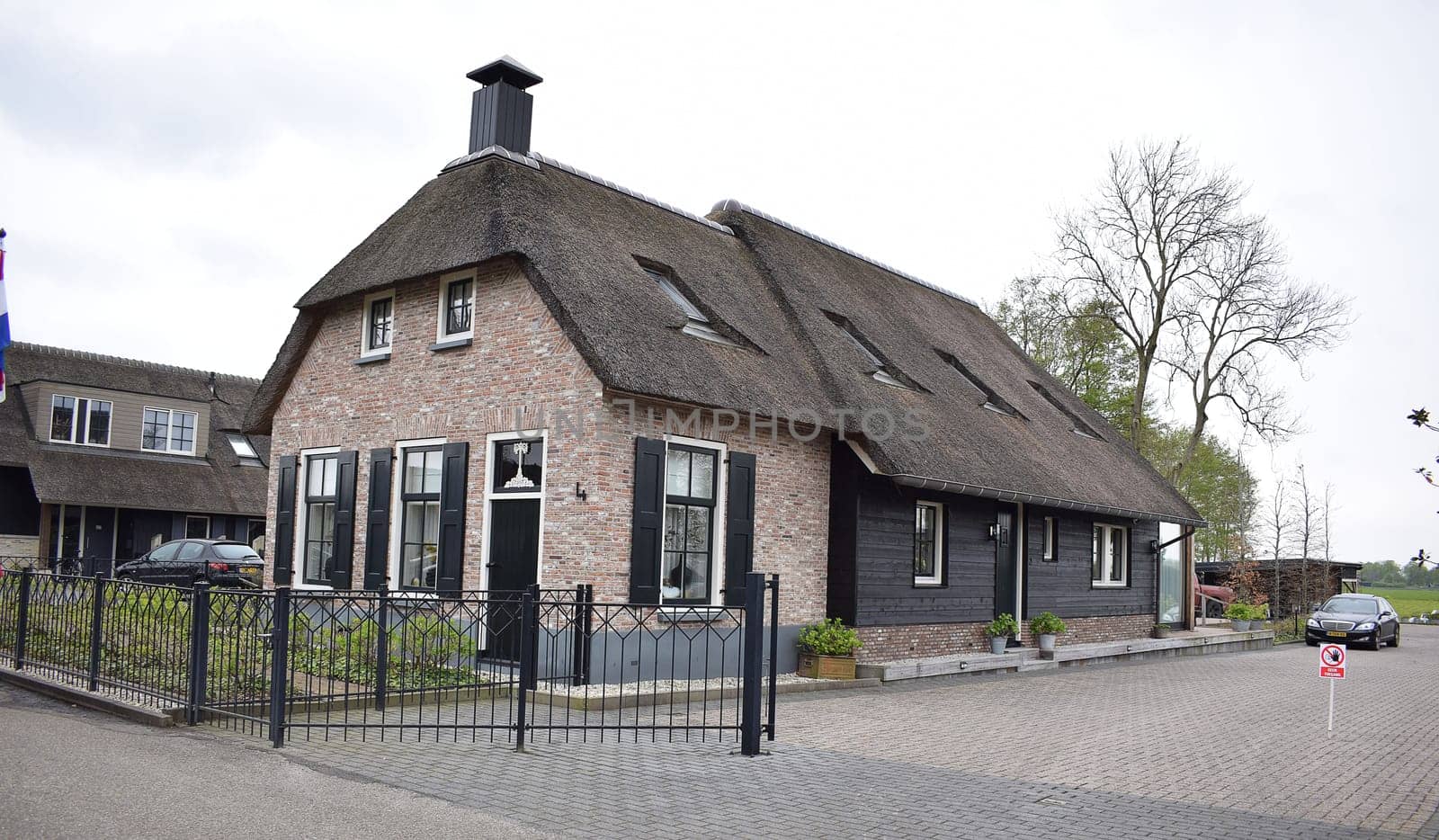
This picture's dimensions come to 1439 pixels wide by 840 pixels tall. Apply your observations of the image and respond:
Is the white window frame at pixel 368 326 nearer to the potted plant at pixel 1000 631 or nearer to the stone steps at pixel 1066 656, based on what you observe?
the stone steps at pixel 1066 656

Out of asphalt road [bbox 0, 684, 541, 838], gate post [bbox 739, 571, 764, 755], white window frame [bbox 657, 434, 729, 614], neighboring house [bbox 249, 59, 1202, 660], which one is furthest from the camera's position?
white window frame [bbox 657, 434, 729, 614]

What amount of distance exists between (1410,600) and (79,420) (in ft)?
191

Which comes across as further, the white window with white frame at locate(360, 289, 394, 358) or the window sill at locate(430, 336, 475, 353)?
the white window with white frame at locate(360, 289, 394, 358)

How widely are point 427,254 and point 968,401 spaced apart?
30.6 feet

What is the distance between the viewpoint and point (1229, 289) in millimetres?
30844

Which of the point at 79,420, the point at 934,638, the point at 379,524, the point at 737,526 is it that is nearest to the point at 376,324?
the point at 379,524

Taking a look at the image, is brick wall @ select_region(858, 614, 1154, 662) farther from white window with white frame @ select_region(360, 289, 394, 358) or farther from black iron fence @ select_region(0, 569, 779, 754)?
white window with white frame @ select_region(360, 289, 394, 358)

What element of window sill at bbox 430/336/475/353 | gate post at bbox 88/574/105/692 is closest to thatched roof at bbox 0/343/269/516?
window sill at bbox 430/336/475/353

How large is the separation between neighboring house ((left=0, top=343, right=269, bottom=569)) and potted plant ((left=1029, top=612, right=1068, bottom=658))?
23.1 m

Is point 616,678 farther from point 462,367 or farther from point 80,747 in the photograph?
point 80,747

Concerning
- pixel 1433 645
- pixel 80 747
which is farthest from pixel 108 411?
pixel 1433 645

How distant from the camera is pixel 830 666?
45.5ft

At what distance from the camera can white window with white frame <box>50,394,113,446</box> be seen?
30547mm

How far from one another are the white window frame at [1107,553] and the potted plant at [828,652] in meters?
8.93
